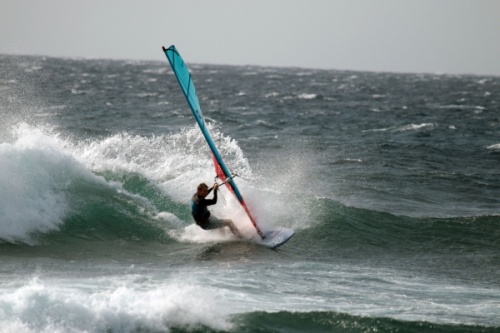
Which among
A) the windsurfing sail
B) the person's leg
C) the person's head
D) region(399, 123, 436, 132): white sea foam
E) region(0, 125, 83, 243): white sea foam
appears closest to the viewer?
the person's head

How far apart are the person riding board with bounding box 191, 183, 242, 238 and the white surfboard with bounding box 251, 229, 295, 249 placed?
0.40 meters

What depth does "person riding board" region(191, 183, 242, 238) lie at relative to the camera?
1137cm

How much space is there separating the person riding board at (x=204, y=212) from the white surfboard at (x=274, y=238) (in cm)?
40

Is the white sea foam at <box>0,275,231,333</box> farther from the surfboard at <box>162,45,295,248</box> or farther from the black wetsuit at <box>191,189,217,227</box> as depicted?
the surfboard at <box>162,45,295,248</box>

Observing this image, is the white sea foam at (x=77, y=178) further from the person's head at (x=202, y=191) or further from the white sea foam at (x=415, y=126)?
the white sea foam at (x=415, y=126)

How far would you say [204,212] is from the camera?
1152 cm

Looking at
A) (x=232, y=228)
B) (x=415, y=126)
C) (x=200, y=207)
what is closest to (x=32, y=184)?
(x=200, y=207)

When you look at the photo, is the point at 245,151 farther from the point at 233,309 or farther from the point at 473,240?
the point at 233,309

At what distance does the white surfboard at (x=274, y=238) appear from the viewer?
39.3 ft

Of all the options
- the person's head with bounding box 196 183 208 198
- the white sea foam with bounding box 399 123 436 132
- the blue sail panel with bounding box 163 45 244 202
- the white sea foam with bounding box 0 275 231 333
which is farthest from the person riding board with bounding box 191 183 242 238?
the white sea foam with bounding box 399 123 436 132

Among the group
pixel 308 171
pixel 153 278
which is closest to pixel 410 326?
pixel 153 278

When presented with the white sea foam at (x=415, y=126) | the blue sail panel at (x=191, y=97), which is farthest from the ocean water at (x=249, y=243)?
the white sea foam at (x=415, y=126)

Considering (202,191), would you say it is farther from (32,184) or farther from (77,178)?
(77,178)

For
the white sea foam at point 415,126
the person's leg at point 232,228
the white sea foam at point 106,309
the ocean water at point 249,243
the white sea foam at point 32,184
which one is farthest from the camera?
the white sea foam at point 415,126
